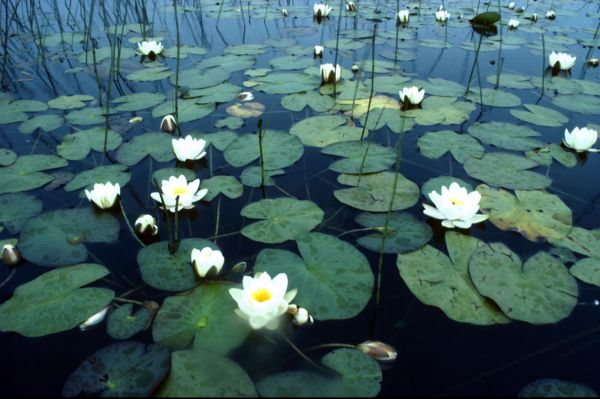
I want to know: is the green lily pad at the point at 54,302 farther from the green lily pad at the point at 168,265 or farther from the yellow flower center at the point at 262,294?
the yellow flower center at the point at 262,294

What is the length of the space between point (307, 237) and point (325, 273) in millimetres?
292

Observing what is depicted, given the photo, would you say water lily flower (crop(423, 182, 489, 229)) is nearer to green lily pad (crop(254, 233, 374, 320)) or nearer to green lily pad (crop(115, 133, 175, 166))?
green lily pad (crop(254, 233, 374, 320))

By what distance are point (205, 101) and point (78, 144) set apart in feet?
4.34

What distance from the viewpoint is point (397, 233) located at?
7.53 feet

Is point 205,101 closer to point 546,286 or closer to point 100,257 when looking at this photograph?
point 100,257

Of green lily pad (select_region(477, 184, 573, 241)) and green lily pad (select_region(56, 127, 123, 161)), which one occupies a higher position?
green lily pad (select_region(56, 127, 123, 161))

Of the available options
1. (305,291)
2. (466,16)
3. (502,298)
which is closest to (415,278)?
(502,298)

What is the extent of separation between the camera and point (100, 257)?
7.29 ft

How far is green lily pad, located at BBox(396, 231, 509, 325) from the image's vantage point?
6.01 ft

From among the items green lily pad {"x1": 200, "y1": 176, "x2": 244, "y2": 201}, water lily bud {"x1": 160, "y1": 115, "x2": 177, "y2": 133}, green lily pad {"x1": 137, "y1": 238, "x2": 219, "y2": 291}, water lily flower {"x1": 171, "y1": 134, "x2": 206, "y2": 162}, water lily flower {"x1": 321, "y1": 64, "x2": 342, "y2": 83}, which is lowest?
green lily pad {"x1": 137, "y1": 238, "x2": 219, "y2": 291}

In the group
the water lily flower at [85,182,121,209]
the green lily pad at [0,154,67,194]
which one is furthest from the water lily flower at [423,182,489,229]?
the green lily pad at [0,154,67,194]

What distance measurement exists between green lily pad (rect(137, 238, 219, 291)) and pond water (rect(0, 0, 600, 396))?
12 mm

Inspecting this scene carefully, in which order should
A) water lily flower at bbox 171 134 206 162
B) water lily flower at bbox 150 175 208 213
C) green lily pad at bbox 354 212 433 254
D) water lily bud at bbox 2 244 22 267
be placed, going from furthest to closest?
water lily flower at bbox 171 134 206 162, water lily flower at bbox 150 175 208 213, green lily pad at bbox 354 212 433 254, water lily bud at bbox 2 244 22 267

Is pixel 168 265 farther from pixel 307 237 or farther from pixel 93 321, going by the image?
pixel 307 237
